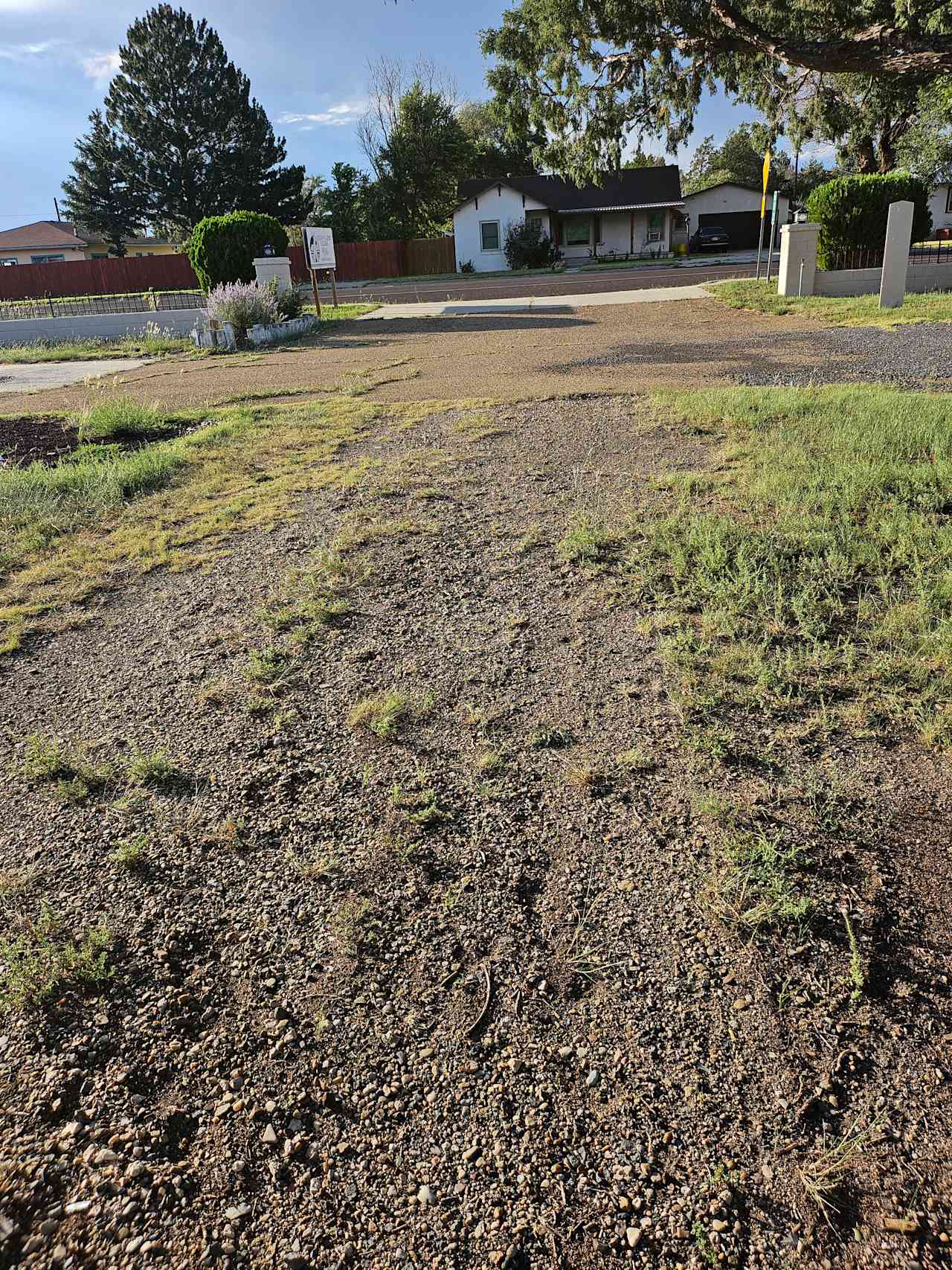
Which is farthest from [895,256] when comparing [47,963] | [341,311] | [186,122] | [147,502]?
[186,122]

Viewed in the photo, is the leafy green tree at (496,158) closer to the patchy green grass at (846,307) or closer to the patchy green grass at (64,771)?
the patchy green grass at (846,307)

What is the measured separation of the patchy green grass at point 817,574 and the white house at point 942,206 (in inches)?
2188

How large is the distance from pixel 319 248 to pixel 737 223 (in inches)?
1405

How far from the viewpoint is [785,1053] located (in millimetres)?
1924

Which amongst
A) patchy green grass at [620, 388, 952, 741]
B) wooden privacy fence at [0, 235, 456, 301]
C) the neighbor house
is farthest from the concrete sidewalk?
the neighbor house

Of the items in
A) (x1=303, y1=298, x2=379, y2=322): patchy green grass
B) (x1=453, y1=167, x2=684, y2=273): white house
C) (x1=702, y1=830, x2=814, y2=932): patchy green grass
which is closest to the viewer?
(x1=702, y1=830, x2=814, y2=932): patchy green grass

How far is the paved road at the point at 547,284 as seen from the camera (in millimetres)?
26172

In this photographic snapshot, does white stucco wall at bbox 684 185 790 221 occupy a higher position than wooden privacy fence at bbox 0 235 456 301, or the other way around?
white stucco wall at bbox 684 185 790 221

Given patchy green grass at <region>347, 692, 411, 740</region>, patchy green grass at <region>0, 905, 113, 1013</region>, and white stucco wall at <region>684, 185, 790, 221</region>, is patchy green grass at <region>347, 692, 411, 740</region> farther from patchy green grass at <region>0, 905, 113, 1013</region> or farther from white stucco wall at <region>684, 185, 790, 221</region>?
white stucco wall at <region>684, 185, 790, 221</region>

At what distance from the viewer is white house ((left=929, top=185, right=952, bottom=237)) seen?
5022 centimetres

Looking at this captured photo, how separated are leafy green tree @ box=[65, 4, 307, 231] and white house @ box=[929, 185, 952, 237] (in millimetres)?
40307

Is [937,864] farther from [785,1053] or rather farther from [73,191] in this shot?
[73,191]

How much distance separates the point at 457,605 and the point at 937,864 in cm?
249

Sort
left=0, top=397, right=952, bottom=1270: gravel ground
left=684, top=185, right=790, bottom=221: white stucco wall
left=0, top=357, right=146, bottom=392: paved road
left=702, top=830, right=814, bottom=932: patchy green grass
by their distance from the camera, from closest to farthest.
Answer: left=0, top=397, right=952, bottom=1270: gravel ground < left=702, top=830, right=814, bottom=932: patchy green grass < left=0, top=357, right=146, bottom=392: paved road < left=684, top=185, right=790, bottom=221: white stucco wall
